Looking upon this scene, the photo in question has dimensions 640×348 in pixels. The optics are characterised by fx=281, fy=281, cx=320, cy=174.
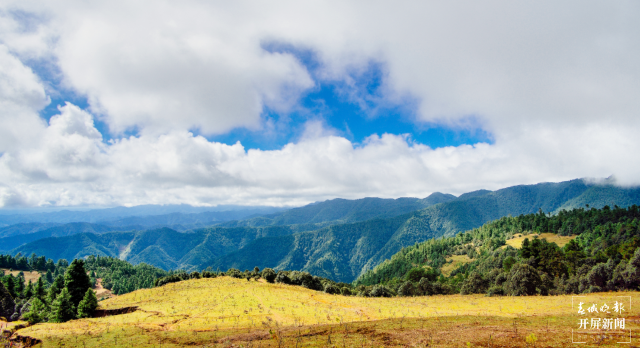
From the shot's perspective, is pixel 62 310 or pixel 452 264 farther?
pixel 452 264

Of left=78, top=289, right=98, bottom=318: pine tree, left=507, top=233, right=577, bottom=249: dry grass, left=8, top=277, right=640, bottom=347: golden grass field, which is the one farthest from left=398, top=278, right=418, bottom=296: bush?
left=507, top=233, right=577, bottom=249: dry grass

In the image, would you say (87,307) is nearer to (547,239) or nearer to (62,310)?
(62,310)

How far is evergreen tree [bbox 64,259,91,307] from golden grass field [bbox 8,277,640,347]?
9839 mm

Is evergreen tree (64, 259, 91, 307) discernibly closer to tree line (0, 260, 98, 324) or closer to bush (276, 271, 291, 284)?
tree line (0, 260, 98, 324)

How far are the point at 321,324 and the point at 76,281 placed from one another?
5039 centimetres

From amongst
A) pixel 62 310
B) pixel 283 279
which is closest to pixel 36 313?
pixel 62 310

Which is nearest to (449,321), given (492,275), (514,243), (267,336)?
(267,336)

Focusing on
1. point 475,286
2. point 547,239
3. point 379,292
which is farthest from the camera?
point 547,239

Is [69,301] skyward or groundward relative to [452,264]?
skyward

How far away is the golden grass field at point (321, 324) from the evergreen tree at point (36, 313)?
1539 cm

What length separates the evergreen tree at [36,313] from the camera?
161ft

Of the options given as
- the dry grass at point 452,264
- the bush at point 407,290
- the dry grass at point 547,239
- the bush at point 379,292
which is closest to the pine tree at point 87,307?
the bush at point 379,292

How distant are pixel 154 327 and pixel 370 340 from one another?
26.1 metres

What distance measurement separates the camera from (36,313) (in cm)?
5088
